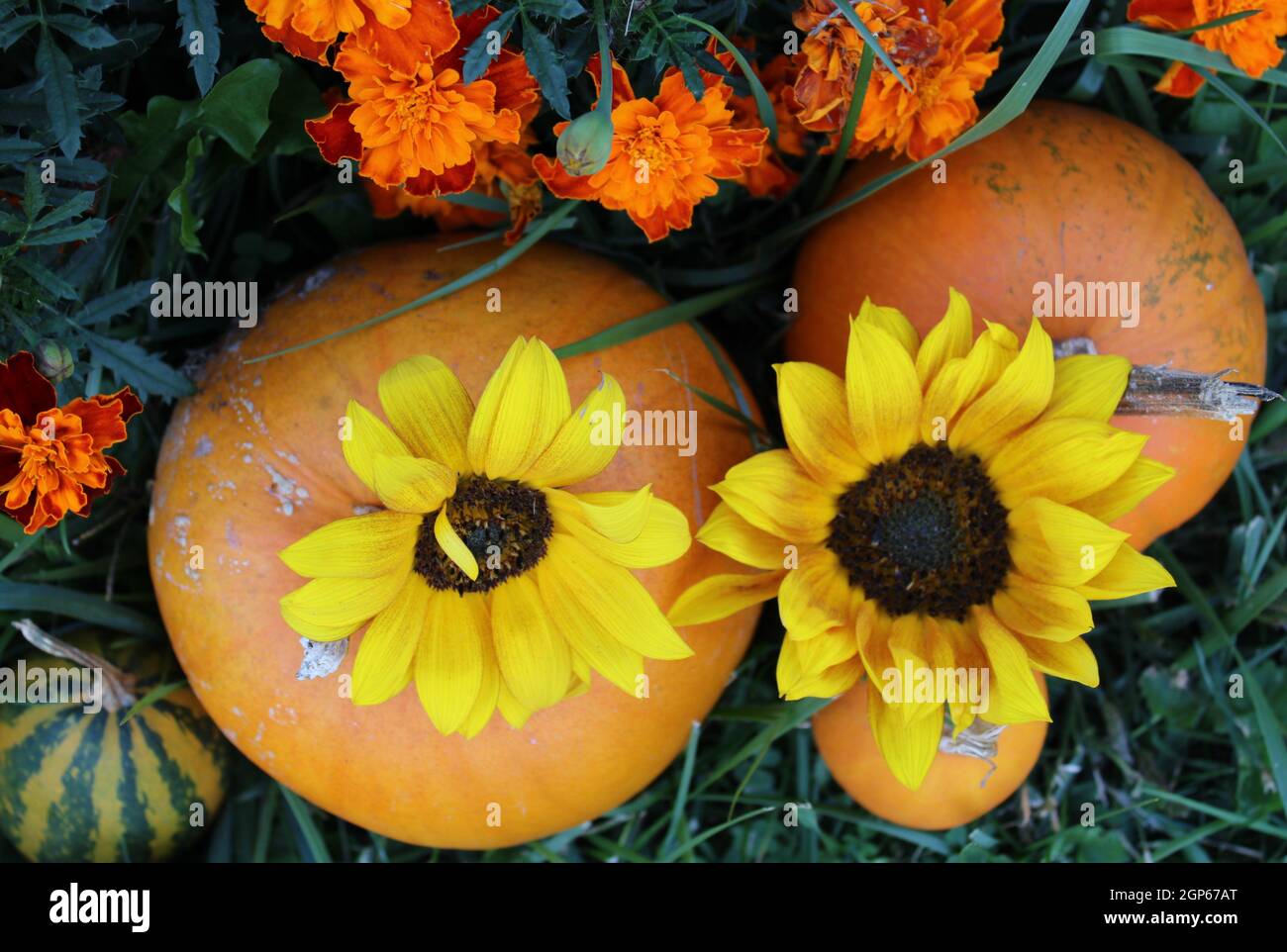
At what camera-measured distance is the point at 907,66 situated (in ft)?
5.08

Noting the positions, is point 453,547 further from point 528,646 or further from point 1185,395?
point 1185,395

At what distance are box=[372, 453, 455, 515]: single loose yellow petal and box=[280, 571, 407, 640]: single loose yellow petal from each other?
0.34ft

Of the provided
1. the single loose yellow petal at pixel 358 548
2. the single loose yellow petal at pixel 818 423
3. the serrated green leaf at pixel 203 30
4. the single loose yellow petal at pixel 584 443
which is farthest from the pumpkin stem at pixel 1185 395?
the serrated green leaf at pixel 203 30

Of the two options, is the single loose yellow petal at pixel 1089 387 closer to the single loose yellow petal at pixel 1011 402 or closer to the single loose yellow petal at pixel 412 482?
the single loose yellow petal at pixel 1011 402

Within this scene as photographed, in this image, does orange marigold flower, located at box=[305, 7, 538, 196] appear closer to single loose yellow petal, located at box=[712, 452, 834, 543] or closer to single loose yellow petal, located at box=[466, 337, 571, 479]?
single loose yellow petal, located at box=[466, 337, 571, 479]

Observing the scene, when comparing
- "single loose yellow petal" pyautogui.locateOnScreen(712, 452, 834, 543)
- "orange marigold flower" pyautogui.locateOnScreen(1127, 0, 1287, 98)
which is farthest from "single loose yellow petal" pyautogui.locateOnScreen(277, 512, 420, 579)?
"orange marigold flower" pyautogui.locateOnScreen(1127, 0, 1287, 98)

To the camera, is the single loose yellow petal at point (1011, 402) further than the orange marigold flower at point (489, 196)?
No

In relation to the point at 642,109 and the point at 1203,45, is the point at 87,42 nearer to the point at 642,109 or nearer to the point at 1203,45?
the point at 642,109

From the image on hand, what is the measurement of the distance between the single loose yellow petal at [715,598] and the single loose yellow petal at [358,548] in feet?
1.20

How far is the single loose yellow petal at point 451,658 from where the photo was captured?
144cm

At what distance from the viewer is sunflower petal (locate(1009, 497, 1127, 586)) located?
4.63 ft

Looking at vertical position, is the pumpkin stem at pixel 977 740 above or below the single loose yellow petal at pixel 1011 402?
below

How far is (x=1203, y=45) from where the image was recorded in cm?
165

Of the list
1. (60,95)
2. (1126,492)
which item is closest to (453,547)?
(60,95)
